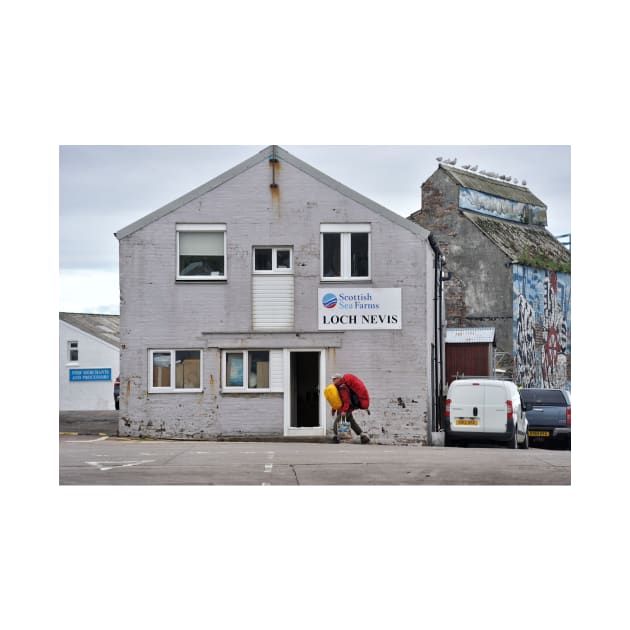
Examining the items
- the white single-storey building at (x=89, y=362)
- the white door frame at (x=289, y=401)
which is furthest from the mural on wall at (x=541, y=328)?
the white single-storey building at (x=89, y=362)

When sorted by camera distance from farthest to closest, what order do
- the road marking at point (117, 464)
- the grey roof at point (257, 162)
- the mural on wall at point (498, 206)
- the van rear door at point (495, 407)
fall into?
the mural on wall at point (498, 206), the grey roof at point (257, 162), the van rear door at point (495, 407), the road marking at point (117, 464)

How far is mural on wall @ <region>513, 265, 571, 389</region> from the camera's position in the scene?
1145 inches

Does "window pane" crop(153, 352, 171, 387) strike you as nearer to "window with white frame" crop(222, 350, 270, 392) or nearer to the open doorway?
"window with white frame" crop(222, 350, 270, 392)

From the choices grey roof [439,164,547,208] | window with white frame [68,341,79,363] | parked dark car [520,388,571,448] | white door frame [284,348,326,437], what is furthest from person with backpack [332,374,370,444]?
grey roof [439,164,547,208]

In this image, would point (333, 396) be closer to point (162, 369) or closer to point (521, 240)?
point (162, 369)

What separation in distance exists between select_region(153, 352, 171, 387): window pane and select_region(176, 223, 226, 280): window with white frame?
170 cm

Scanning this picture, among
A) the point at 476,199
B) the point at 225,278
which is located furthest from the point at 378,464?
the point at 476,199

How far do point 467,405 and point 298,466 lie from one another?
6886 mm

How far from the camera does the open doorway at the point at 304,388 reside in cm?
2250

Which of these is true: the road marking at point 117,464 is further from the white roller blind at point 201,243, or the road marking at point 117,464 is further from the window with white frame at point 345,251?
the window with white frame at point 345,251

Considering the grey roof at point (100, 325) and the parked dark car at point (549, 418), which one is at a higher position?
the grey roof at point (100, 325)

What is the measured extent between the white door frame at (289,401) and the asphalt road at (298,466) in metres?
1.80

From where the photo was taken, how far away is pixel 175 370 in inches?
885

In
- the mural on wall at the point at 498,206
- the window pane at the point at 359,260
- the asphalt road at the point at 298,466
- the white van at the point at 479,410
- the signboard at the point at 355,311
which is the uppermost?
the mural on wall at the point at 498,206
